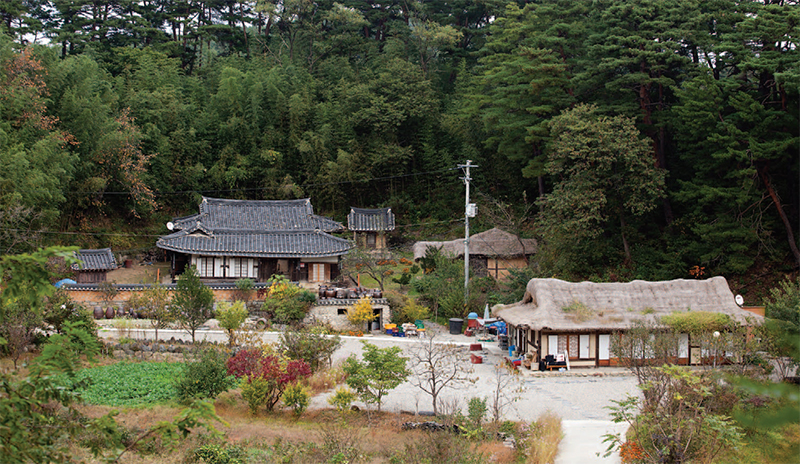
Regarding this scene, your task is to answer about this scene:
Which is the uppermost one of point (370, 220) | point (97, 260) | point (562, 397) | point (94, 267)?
point (370, 220)

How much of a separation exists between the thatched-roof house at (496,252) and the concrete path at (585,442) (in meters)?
15.0

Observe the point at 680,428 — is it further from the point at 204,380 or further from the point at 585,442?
the point at 204,380

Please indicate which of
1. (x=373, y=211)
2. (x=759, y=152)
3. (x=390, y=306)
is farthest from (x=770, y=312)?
(x=373, y=211)

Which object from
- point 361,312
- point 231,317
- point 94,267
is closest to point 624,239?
point 361,312

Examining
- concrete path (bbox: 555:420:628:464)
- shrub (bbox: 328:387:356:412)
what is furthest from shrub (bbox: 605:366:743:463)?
shrub (bbox: 328:387:356:412)

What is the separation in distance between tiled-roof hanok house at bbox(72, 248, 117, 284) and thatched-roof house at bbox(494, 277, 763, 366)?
16547 millimetres

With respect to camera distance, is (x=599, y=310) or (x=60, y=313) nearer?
(x=60, y=313)

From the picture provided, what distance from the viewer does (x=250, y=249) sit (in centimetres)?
2753

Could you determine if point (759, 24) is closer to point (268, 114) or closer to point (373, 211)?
point (373, 211)

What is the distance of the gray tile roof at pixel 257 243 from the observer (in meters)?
27.1

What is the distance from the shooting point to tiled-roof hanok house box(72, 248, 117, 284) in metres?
25.5

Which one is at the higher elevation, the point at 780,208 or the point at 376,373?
the point at 780,208

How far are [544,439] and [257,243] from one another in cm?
1887

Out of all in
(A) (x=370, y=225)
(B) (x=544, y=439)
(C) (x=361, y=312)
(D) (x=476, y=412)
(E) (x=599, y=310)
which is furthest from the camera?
(A) (x=370, y=225)
